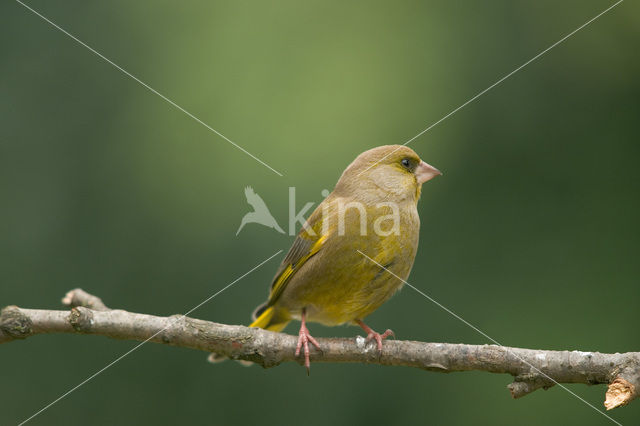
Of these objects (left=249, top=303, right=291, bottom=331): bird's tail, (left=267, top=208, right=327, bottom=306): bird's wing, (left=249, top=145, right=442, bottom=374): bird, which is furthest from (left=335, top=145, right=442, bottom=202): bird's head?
(left=249, top=303, right=291, bottom=331): bird's tail

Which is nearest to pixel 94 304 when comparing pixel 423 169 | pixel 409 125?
pixel 423 169

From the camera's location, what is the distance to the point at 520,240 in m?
5.75

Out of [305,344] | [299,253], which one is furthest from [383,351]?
[299,253]

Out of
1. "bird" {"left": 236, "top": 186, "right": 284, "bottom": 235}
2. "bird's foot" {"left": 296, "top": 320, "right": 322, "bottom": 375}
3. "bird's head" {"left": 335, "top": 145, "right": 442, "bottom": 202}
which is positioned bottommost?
"bird's foot" {"left": 296, "top": 320, "right": 322, "bottom": 375}

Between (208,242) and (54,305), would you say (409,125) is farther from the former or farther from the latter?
(54,305)

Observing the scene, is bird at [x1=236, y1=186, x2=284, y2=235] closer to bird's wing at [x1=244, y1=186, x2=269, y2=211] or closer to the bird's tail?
bird's wing at [x1=244, y1=186, x2=269, y2=211]

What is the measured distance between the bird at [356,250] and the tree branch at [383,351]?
198 mm

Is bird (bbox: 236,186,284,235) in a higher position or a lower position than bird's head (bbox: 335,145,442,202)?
lower

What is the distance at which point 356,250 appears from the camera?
4.02m

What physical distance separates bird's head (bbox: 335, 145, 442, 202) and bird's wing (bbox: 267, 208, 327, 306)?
0.30 meters

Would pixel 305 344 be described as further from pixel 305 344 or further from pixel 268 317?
pixel 268 317

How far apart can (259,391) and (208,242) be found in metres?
1.28

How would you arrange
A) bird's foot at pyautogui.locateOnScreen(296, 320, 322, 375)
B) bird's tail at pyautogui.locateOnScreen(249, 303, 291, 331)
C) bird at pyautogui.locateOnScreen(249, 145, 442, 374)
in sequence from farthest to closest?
bird's tail at pyautogui.locateOnScreen(249, 303, 291, 331) < bird at pyautogui.locateOnScreen(249, 145, 442, 374) < bird's foot at pyautogui.locateOnScreen(296, 320, 322, 375)

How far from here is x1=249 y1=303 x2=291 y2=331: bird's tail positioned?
460 cm
